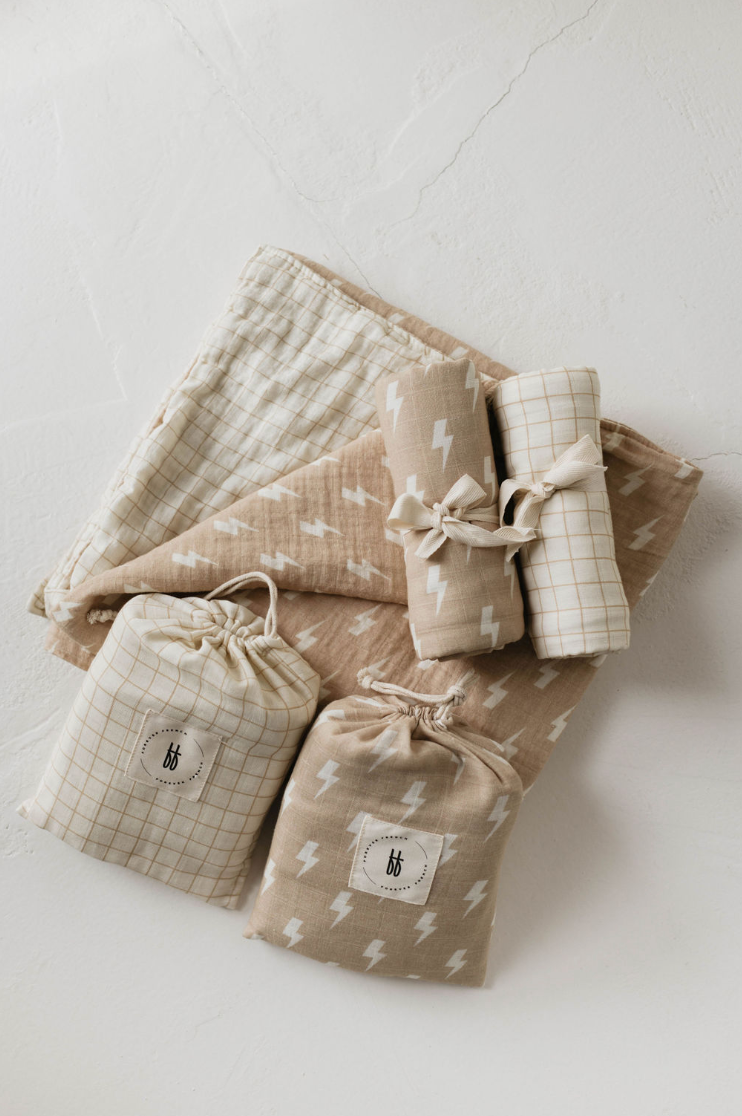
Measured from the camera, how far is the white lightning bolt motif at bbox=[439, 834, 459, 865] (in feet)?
3.75

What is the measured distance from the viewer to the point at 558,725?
124 centimetres

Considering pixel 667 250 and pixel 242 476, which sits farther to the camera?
pixel 667 250

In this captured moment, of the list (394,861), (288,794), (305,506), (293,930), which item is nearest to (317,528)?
(305,506)

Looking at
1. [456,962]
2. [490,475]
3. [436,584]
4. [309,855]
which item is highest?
[490,475]

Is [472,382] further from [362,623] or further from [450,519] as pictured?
[362,623]

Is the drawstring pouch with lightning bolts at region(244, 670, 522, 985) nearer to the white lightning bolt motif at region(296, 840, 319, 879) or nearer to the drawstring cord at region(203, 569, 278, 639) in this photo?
the white lightning bolt motif at region(296, 840, 319, 879)

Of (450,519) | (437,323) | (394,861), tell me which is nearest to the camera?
(450,519)

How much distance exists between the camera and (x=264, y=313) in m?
1.29

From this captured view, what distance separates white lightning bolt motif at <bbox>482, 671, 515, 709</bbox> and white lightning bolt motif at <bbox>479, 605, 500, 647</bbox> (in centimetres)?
17

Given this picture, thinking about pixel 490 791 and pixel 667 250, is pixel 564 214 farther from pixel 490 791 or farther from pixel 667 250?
pixel 490 791

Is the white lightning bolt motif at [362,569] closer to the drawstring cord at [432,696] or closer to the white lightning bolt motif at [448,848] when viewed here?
the drawstring cord at [432,696]

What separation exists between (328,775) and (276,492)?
0.42 metres

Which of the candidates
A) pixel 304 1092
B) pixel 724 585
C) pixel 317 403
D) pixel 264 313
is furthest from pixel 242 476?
pixel 304 1092

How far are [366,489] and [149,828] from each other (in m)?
0.60
